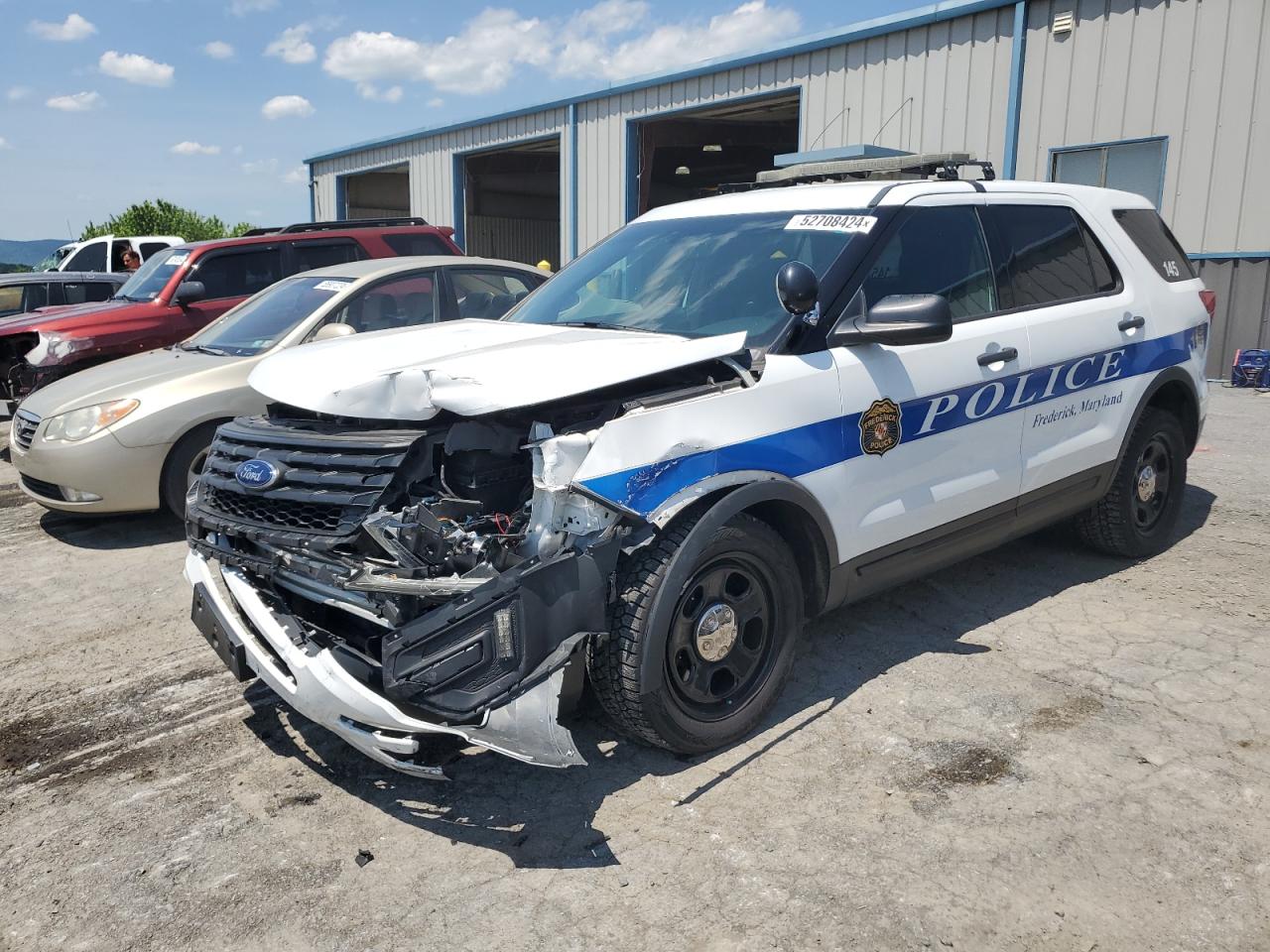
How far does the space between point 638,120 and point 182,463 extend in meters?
13.1

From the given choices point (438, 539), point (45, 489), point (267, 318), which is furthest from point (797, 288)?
point (45, 489)

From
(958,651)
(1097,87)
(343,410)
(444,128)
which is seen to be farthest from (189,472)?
(444,128)

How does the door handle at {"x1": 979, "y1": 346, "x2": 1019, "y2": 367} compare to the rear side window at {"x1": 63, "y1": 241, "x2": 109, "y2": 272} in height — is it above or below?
below

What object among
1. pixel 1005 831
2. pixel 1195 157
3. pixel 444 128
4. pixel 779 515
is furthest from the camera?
pixel 444 128

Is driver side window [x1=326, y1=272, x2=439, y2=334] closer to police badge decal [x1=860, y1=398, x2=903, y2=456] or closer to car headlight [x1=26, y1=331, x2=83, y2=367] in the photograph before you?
car headlight [x1=26, y1=331, x2=83, y2=367]

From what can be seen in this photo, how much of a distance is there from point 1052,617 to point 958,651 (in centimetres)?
84

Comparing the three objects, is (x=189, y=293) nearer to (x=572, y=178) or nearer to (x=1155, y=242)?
(x=1155, y=242)

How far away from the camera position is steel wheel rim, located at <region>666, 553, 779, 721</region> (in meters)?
3.17

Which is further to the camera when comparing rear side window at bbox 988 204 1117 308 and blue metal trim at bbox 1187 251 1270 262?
blue metal trim at bbox 1187 251 1270 262

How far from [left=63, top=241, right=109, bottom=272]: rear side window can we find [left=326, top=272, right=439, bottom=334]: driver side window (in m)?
15.4

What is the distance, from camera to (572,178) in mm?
18656

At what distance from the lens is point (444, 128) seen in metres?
21.9

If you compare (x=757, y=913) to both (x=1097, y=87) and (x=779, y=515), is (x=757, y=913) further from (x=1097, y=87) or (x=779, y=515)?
(x=1097, y=87)

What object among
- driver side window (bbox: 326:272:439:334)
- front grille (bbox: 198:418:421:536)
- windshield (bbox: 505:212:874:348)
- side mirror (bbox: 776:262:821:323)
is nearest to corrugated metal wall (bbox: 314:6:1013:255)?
driver side window (bbox: 326:272:439:334)
